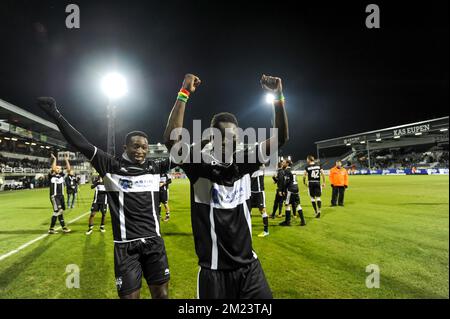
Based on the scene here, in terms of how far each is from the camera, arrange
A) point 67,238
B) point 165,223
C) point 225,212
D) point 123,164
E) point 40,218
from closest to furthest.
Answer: point 225,212 → point 123,164 → point 67,238 → point 165,223 → point 40,218

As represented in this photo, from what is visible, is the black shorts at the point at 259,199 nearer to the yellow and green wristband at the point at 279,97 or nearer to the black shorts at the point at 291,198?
the black shorts at the point at 291,198

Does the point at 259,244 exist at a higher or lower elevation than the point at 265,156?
lower

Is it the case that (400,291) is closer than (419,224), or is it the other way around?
(400,291)

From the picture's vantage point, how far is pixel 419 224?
28.9 ft

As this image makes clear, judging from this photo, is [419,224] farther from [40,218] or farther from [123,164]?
[40,218]

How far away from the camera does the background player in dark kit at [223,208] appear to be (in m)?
1.98

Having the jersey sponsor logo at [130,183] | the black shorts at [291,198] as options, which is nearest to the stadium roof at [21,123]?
the black shorts at [291,198]

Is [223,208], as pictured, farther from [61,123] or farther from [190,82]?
[61,123]

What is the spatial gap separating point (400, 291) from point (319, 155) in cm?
7406

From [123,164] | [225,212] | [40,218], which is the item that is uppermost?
[123,164]

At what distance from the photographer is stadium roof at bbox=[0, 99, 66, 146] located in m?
35.0

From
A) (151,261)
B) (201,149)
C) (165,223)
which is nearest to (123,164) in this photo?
(151,261)

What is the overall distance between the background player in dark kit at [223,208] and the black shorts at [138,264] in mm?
1219

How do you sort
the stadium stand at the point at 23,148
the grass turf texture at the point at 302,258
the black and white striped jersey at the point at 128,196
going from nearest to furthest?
the black and white striped jersey at the point at 128,196, the grass turf texture at the point at 302,258, the stadium stand at the point at 23,148
